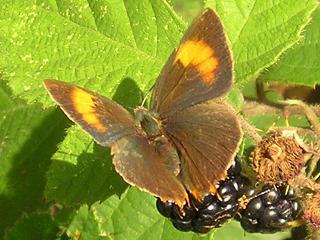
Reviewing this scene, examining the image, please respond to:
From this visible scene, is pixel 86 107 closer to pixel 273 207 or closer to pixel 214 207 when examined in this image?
pixel 214 207

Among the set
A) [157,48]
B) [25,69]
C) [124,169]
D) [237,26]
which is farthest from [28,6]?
[124,169]

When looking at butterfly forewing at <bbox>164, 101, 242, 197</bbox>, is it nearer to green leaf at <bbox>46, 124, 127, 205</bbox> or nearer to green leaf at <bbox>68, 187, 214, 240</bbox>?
green leaf at <bbox>46, 124, 127, 205</bbox>

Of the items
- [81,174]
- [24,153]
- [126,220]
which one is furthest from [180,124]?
[24,153]

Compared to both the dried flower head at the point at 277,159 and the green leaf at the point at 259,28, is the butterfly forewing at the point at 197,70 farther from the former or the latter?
the green leaf at the point at 259,28

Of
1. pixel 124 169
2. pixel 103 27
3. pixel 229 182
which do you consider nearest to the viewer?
pixel 124 169

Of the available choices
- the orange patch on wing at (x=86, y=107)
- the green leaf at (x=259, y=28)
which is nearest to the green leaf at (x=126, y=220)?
the green leaf at (x=259, y=28)

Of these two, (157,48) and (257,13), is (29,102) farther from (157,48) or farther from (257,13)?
(257,13)
